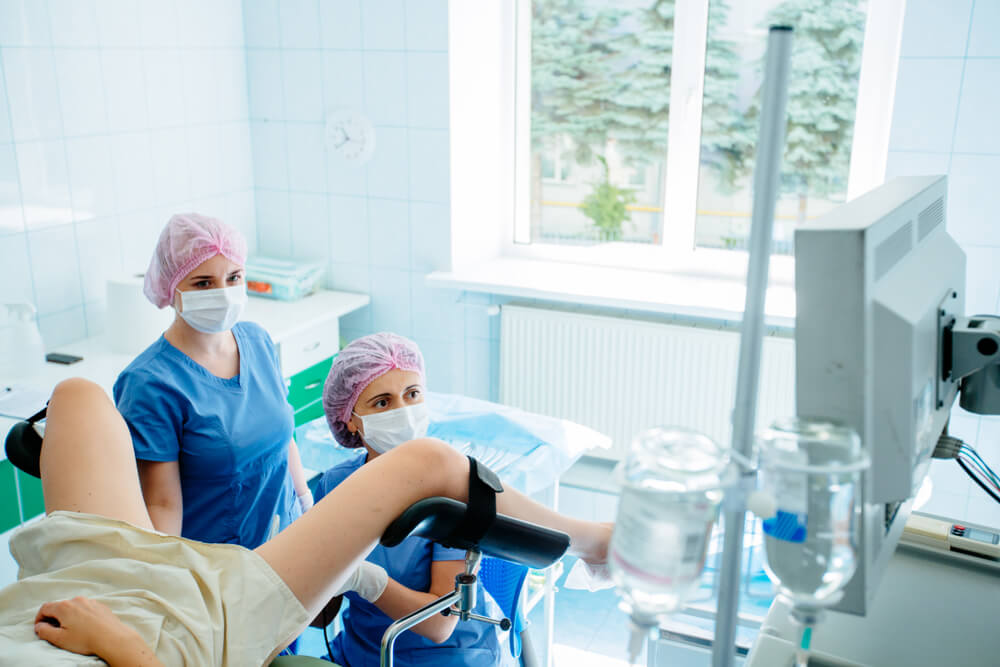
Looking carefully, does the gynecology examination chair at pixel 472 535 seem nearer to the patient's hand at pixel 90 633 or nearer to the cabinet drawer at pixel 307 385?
the patient's hand at pixel 90 633

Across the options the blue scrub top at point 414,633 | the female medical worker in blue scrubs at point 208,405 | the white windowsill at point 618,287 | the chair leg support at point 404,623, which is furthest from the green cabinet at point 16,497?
the chair leg support at point 404,623

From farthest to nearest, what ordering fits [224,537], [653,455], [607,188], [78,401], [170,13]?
[607,188], [170,13], [224,537], [78,401], [653,455]

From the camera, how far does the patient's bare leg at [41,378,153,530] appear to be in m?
1.10

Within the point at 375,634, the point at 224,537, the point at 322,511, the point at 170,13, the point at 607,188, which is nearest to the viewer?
the point at 322,511

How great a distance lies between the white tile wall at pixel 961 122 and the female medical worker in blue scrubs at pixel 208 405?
6.49ft

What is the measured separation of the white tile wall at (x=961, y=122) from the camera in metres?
2.45

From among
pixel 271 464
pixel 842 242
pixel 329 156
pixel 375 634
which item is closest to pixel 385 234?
pixel 329 156

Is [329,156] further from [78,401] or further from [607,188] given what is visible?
[78,401]

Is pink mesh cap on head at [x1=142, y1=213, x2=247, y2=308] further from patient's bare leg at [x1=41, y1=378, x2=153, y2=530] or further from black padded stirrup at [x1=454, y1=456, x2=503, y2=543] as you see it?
black padded stirrup at [x1=454, y1=456, x2=503, y2=543]

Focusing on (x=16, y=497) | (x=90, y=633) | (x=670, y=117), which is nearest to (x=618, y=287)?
(x=670, y=117)

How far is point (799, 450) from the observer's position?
1.94ft

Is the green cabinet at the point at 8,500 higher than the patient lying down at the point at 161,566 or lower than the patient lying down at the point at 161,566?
lower

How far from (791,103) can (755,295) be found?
2.61 meters

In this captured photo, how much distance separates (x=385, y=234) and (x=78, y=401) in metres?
2.17
